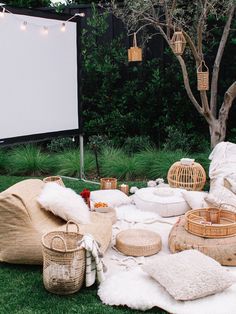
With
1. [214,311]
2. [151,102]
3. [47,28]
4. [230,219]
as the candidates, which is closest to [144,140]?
[151,102]

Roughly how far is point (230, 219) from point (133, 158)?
8.90 feet

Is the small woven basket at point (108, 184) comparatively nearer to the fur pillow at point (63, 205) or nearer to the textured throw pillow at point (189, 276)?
the fur pillow at point (63, 205)

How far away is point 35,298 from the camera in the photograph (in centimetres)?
296

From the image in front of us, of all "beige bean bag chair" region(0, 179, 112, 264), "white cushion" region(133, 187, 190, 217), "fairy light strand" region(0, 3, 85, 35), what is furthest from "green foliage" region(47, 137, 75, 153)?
"beige bean bag chair" region(0, 179, 112, 264)

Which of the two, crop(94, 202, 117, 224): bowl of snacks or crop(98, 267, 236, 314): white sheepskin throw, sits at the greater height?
crop(94, 202, 117, 224): bowl of snacks

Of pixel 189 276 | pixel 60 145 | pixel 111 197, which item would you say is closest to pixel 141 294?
pixel 189 276

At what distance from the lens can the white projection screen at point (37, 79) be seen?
5160mm

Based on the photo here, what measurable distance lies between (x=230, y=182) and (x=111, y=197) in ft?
4.04

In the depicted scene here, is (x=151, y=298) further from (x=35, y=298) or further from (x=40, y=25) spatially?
(x=40, y=25)

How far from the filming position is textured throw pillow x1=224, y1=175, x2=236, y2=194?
4677 millimetres

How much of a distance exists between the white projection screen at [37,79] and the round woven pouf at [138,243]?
216 cm

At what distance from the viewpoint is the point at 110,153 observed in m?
6.65

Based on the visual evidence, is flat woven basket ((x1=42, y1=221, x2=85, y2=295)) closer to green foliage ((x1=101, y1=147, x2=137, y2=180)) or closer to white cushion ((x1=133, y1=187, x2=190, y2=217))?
white cushion ((x1=133, y1=187, x2=190, y2=217))

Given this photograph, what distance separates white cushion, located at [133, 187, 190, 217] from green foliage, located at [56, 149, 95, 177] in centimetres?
180
